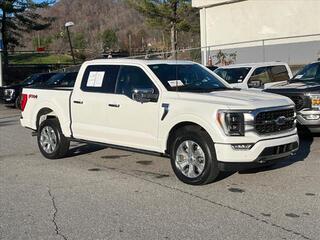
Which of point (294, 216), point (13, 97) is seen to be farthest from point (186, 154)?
point (13, 97)

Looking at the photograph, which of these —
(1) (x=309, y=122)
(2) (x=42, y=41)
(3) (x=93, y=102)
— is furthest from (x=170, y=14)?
(2) (x=42, y=41)

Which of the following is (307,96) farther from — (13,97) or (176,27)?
(176,27)

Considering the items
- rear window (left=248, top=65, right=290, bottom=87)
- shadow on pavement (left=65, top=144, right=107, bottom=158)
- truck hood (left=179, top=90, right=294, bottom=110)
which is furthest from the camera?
rear window (left=248, top=65, right=290, bottom=87)

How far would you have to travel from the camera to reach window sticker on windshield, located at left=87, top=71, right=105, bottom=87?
8.61 m

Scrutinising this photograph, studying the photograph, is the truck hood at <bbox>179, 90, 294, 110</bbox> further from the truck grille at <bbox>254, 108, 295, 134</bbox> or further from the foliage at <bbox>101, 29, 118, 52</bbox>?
the foliage at <bbox>101, 29, 118, 52</bbox>

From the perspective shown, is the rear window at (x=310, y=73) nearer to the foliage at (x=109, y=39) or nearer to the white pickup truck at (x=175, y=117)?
the white pickup truck at (x=175, y=117)

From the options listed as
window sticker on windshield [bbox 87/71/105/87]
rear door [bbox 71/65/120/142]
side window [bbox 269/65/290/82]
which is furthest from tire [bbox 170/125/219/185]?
side window [bbox 269/65/290/82]

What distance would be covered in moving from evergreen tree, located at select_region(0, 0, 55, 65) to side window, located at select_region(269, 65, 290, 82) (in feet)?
86.2

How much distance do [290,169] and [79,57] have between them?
168 feet

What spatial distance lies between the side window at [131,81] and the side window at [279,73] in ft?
23.5

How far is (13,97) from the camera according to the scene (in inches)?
842

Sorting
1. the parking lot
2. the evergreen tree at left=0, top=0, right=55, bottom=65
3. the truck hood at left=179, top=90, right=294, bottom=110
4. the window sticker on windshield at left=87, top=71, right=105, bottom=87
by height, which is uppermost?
the evergreen tree at left=0, top=0, right=55, bottom=65

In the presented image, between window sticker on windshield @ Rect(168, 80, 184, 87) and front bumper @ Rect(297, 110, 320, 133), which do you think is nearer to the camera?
window sticker on windshield @ Rect(168, 80, 184, 87)

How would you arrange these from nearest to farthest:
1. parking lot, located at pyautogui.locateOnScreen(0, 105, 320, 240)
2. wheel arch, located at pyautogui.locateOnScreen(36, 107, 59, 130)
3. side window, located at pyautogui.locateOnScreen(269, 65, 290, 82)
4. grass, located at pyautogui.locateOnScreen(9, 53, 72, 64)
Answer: parking lot, located at pyautogui.locateOnScreen(0, 105, 320, 240), wheel arch, located at pyautogui.locateOnScreen(36, 107, 59, 130), side window, located at pyautogui.locateOnScreen(269, 65, 290, 82), grass, located at pyautogui.locateOnScreen(9, 53, 72, 64)
